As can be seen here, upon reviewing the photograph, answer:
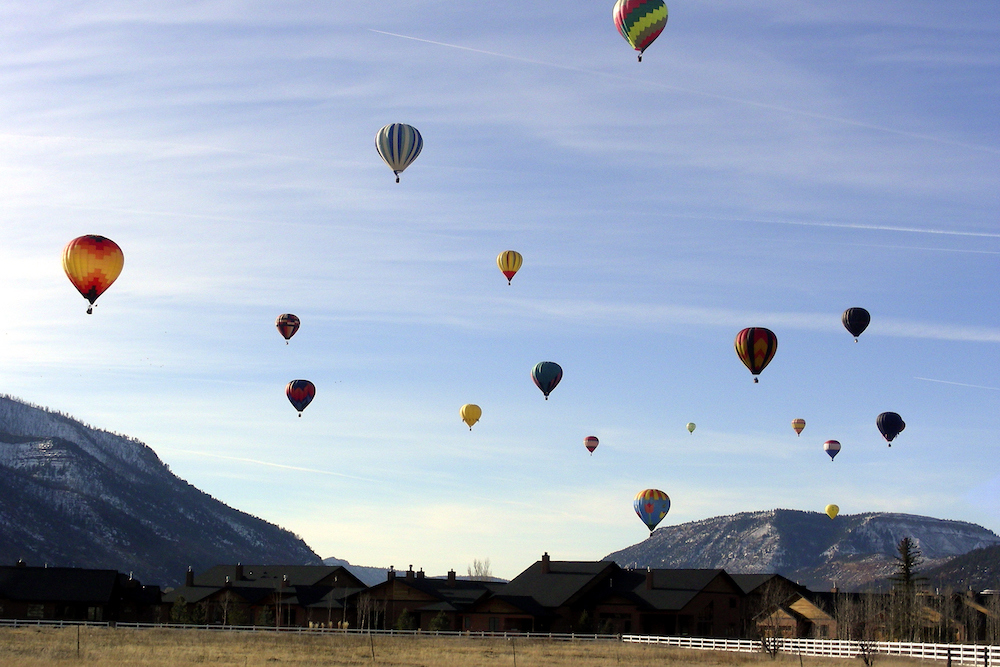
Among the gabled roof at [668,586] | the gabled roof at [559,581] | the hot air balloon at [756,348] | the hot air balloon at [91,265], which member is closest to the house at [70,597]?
the gabled roof at [559,581]

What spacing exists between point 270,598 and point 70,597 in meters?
18.0

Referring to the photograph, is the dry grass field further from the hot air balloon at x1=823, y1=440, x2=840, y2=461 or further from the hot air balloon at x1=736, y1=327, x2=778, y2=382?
the hot air balloon at x1=823, y1=440, x2=840, y2=461

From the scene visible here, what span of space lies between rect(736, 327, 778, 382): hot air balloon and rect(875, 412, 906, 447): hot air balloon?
25.3 metres

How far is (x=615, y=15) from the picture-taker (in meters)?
70.7

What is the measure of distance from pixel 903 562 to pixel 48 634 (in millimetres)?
69128

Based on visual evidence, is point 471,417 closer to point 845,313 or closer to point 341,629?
point 341,629

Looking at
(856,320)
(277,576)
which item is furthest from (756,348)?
(277,576)

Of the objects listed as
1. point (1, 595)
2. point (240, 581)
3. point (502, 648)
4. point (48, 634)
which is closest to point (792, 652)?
point (502, 648)

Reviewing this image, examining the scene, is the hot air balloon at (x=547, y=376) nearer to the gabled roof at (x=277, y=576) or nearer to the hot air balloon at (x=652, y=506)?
the hot air balloon at (x=652, y=506)

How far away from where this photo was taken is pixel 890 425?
98562 millimetres

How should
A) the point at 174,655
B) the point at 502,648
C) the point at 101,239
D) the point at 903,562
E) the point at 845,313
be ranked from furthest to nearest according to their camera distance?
1. the point at 903,562
2. the point at 845,313
3. the point at 502,648
4. the point at 101,239
5. the point at 174,655

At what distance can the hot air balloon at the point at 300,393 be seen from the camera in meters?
93.8

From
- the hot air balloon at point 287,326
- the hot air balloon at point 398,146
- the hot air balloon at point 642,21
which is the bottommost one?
the hot air balloon at point 287,326

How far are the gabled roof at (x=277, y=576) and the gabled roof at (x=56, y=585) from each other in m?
9.88
